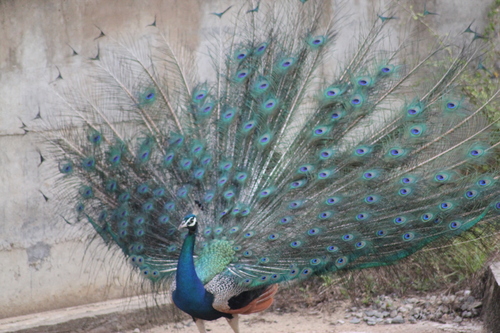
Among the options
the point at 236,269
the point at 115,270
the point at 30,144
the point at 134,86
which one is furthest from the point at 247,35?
the point at 115,270

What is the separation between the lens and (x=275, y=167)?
14.5 feet

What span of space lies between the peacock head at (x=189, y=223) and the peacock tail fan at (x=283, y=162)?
6.4 inches

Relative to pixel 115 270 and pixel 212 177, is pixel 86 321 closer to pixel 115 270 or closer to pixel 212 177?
pixel 115 270

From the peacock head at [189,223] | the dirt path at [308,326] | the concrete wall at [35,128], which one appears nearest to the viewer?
the peacock head at [189,223]

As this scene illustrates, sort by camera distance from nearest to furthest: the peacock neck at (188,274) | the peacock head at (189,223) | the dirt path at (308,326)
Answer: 1. the peacock head at (189,223)
2. the peacock neck at (188,274)
3. the dirt path at (308,326)

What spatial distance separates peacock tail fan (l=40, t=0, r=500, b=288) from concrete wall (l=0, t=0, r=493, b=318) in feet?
3.20

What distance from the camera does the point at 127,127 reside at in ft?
15.1

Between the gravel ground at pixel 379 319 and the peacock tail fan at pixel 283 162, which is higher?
the peacock tail fan at pixel 283 162

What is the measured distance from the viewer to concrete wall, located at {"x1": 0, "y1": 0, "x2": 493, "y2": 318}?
5.34 metres

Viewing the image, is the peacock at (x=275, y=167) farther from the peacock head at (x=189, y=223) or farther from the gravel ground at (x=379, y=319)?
the gravel ground at (x=379, y=319)

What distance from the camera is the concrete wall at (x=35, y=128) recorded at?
17.5 ft

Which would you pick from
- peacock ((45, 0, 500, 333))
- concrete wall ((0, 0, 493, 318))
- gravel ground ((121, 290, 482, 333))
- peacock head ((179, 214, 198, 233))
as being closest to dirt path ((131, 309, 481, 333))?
gravel ground ((121, 290, 482, 333))

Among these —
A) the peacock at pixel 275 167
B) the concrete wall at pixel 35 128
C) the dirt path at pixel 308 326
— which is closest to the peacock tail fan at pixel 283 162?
the peacock at pixel 275 167

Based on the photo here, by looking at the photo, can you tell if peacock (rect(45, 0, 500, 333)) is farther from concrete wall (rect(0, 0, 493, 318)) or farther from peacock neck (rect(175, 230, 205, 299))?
concrete wall (rect(0, 0, 493, 318))
